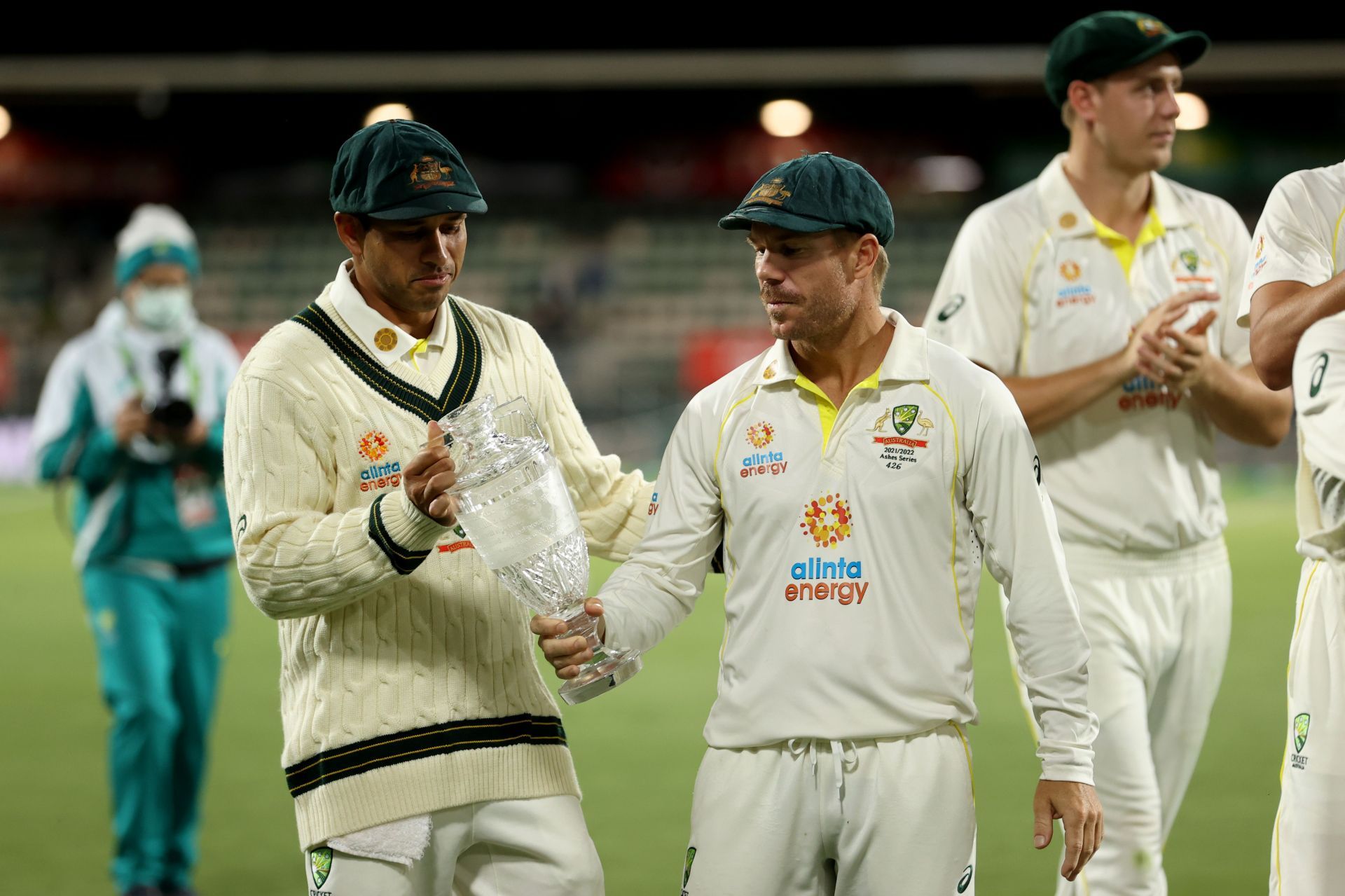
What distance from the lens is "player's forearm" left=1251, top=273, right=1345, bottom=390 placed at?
3117 mm

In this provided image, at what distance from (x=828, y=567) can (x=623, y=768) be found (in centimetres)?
462

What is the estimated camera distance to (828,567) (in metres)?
2.97

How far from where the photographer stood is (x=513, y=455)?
2.93 m

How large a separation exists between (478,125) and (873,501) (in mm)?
26553

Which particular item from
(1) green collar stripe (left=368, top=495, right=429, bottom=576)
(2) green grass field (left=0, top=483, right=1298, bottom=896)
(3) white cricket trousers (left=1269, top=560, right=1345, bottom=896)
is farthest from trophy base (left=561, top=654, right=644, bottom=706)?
(2) green grass field (left=0, top=483, right=1298, bottom=896)

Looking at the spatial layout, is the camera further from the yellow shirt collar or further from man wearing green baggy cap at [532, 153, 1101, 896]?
man wearing green baggy cap at [532, 153, 1101, 896]

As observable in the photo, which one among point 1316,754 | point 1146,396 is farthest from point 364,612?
point 1146,396

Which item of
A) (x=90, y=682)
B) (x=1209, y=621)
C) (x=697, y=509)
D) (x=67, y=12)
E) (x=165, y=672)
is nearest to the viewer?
(x=697, y=509)

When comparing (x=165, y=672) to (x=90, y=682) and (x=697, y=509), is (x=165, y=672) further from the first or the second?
(x=90, y=682)

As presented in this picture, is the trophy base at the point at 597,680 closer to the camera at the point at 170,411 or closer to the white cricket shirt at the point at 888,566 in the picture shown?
the white cricket shirt at the point at 888,566

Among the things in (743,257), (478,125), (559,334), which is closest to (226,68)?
(478,125)

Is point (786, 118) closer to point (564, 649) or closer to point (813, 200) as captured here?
Answer: point (813, 200)

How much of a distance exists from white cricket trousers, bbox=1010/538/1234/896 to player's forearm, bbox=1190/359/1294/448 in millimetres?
341

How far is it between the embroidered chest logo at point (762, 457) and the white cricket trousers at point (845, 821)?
1.75ft
